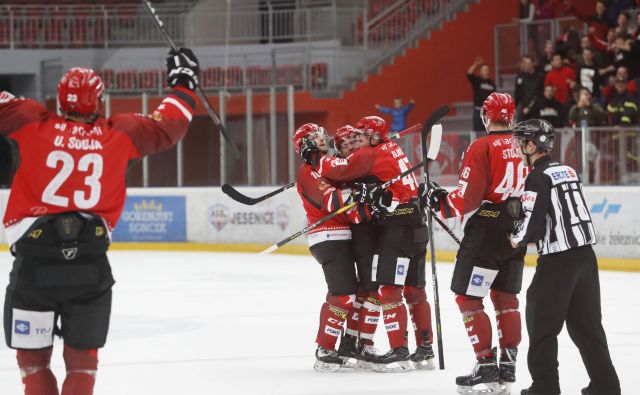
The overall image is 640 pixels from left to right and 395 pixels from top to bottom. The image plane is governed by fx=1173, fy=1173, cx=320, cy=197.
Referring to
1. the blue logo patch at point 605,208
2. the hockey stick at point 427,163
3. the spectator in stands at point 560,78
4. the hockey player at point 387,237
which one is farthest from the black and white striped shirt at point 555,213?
the spectator in stands at point 560,78

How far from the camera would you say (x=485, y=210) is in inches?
220

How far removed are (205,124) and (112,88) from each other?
2.57m

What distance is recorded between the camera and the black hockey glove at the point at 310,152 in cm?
631

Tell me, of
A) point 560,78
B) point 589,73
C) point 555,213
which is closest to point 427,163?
point 555,213

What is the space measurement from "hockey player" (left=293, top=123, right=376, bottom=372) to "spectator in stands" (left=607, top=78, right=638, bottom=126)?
23.2ft

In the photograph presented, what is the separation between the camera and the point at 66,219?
3918mm

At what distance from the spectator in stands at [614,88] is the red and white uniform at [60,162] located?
32.8ft

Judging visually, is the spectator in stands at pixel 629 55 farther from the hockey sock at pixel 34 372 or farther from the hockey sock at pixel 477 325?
the hockey sock at pixel 34 372

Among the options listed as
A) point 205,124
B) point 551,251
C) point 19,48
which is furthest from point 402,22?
point 551,251

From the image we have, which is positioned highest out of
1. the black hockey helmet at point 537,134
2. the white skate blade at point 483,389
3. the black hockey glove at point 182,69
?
the black hockey glove at point 182,69

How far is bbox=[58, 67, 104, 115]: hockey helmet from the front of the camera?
398cm

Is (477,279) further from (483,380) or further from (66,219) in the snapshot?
(66,219)

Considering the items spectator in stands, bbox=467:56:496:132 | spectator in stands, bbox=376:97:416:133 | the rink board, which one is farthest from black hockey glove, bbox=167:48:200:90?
spectator in stands, bbox=376:97:416:133

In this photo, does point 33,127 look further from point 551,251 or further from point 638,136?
point 638,136
